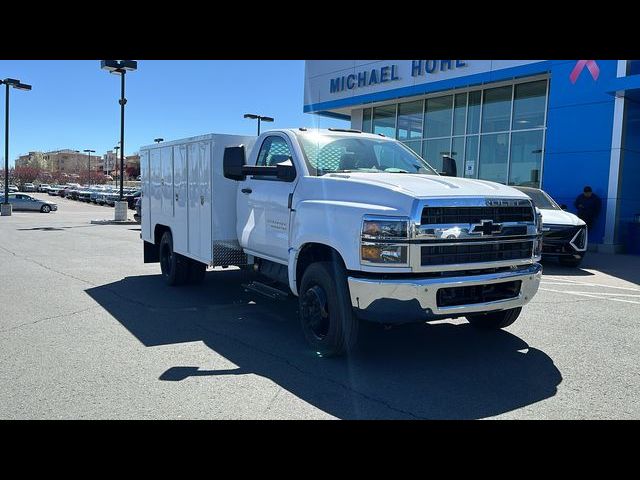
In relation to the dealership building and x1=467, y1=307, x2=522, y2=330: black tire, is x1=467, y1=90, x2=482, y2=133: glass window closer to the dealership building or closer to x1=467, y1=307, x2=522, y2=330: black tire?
the dealership building

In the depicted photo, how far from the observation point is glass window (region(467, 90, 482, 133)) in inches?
791

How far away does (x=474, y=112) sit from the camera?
2023 cm

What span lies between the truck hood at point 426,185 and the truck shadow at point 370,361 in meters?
1.53

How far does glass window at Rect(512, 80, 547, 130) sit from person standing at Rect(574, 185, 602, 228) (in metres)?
3.37

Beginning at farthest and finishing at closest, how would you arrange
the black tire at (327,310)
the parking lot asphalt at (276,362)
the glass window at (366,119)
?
1. the glass window at (366,119)
2. the black tire at (327,310)
3. the parking lot asphalt at (276,362)

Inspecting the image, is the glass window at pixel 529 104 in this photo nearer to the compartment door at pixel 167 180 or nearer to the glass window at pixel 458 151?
the glass window at pixel 458 151

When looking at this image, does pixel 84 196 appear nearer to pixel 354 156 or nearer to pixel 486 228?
pixel 354 156

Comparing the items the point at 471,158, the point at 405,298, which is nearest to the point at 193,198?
the point at 405,298

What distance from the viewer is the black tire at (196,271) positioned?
8.67m

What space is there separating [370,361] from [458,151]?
1728cm

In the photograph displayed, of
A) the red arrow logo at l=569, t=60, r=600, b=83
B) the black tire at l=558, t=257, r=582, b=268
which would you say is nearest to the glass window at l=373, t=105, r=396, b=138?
the red arrow logo at l=569, t=60, r=600, b=83

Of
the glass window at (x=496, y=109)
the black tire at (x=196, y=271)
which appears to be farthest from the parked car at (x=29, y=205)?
the black tire at (x=196, y=271)

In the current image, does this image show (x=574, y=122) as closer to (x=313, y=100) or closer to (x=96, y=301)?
(x=313, y=100)
